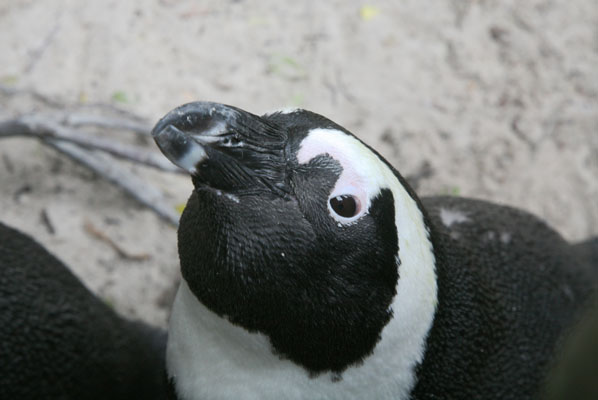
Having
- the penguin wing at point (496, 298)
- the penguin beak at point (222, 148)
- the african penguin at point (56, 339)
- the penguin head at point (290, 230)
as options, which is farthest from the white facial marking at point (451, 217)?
the african penguin at point (56, 339)

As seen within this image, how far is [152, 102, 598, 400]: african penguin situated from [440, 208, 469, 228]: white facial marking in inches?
9.0

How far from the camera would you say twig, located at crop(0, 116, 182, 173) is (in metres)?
2.62

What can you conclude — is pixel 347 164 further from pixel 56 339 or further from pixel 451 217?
pixel 56 339

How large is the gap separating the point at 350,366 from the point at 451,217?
2.49 ft

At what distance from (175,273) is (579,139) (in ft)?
6.72

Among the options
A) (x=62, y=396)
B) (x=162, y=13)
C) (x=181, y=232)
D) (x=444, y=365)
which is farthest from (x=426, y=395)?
(x=162, y=13)

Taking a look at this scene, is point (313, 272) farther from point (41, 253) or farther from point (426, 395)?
point (41, 253)

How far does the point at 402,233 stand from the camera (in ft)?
5.04

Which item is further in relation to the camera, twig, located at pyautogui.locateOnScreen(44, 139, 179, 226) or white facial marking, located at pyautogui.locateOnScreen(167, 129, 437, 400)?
twig, located at pyautogui.locateOnScreen(44, 139, 179, 226)

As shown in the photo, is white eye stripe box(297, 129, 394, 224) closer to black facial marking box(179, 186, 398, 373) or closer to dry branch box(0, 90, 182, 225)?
black facial marking box(179, 186, 398, 373)

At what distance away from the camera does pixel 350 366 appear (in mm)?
1583

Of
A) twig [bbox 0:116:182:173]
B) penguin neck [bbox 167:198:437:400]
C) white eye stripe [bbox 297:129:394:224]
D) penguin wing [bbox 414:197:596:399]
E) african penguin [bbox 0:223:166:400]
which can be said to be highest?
penguin wing [bbox 414:197:596:399]

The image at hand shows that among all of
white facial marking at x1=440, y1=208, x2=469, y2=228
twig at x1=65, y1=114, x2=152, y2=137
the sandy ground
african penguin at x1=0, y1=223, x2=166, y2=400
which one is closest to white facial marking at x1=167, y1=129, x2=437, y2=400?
african penguin at x1=0, y1=223, x2=166, y2=400

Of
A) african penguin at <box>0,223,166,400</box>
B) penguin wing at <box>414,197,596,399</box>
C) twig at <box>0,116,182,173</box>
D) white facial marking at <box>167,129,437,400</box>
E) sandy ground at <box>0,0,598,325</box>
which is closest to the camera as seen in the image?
Answer: white facial marking at <box>167,129,437,400</box>
